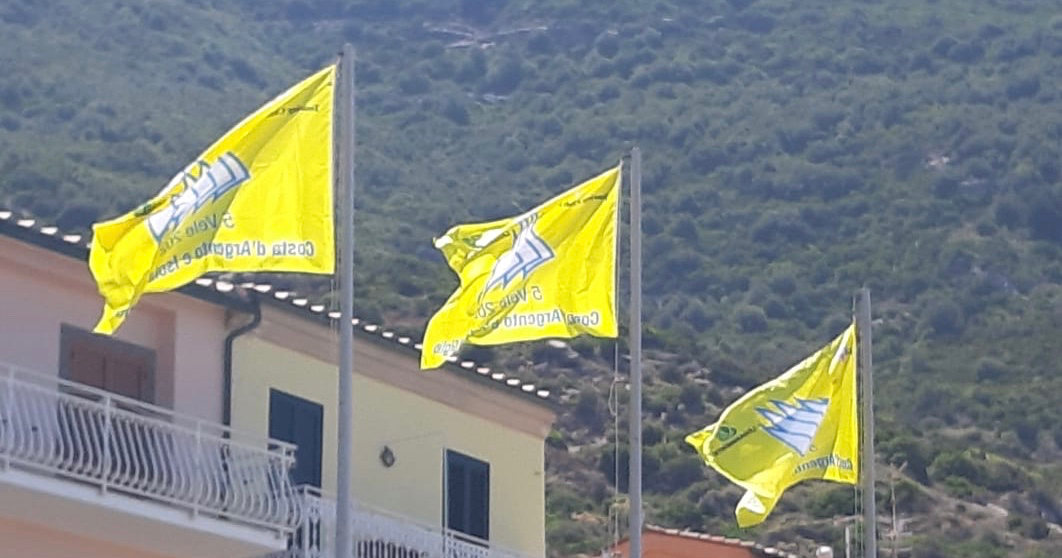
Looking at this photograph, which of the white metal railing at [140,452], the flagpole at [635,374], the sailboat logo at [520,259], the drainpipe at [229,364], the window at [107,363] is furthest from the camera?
the drainpipe at [229,364]

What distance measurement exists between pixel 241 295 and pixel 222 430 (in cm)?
196

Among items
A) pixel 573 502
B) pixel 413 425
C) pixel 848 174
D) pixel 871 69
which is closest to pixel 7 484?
pixel 413 425

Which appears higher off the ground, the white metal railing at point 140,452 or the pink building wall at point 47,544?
the white metal railing at point 140,452

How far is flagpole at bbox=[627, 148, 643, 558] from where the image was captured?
25.7 meters

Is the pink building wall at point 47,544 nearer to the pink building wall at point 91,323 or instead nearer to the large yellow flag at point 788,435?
the pink building wall at point 91,323

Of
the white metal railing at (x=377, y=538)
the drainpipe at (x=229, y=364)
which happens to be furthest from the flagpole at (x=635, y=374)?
the drainpipe at (x=229, y=364)

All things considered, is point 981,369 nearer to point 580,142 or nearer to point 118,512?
point 580,142

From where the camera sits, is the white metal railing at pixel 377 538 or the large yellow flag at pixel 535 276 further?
the white metal railing at pixel 377 538

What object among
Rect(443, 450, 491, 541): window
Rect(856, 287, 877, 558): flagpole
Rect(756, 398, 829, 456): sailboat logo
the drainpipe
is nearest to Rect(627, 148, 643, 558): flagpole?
Rect(756, 398, 829, 456): sailboat logo

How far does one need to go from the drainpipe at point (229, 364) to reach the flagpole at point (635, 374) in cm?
463

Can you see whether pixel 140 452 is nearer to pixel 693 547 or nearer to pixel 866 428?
pixel 866 428

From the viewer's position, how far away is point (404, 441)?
31812mm

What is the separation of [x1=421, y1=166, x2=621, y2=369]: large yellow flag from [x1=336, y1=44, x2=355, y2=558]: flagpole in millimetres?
1574

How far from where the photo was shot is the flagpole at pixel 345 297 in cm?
2330
